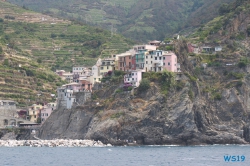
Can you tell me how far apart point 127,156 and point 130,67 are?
32991 millimetres

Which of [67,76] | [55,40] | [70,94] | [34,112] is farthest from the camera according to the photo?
[55,40]

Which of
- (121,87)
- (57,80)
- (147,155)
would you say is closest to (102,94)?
(121,87)

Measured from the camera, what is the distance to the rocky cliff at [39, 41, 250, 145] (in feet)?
341

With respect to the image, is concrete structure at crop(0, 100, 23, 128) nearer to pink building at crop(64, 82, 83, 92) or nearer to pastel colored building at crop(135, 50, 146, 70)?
pink building at crop(64, 82, 83, 92)

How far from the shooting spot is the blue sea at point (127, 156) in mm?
78312

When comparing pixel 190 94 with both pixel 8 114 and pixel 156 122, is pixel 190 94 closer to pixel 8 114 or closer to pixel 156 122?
pixel 156 122

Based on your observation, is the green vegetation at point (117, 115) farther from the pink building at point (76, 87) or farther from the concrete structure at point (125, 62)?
the pink building at point (76, 87)

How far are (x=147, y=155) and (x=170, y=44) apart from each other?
35.7m

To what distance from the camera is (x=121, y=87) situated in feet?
364

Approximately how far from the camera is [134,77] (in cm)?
11062

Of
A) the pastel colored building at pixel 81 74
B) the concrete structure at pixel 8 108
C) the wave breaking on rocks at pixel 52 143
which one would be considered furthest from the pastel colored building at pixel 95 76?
the wave breaking on rocks at pixel 52 143

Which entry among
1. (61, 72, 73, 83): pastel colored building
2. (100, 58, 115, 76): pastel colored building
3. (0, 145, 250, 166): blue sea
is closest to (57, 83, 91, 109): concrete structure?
(100, 58, 115, 76): pastel colored building

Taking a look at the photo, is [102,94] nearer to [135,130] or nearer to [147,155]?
[135,130]

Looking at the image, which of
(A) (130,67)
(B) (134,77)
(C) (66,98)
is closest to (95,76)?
(C) (66,98)
